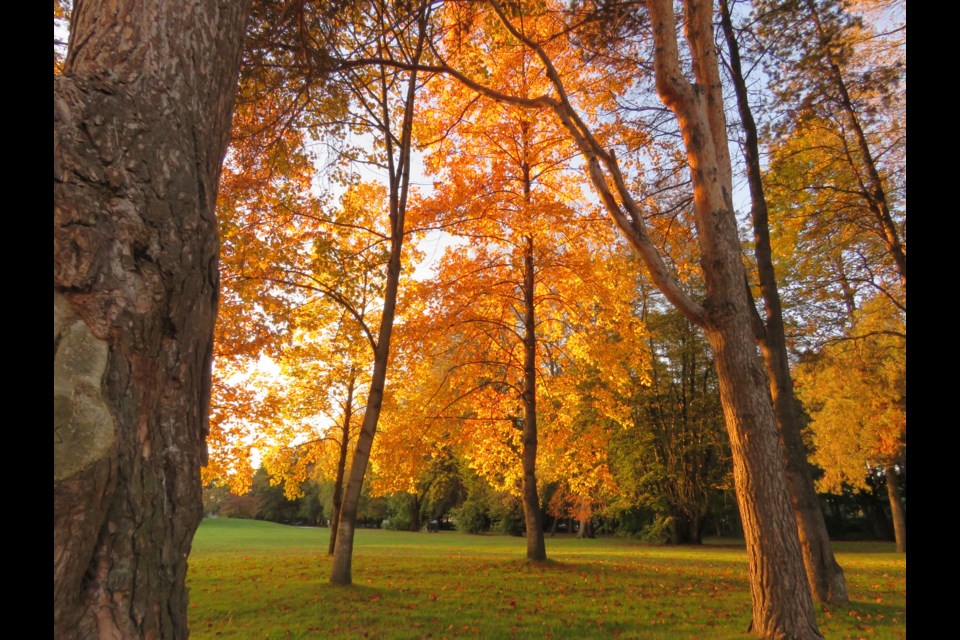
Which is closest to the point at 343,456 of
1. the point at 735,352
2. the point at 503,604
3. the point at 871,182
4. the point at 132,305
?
the point at 503,604

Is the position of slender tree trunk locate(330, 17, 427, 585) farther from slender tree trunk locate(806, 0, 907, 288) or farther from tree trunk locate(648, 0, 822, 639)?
slender tree trunk locate(806, 0, 907, 288)

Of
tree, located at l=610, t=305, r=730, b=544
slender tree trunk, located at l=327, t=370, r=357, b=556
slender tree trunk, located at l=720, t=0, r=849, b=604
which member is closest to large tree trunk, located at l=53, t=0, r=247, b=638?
slender tree trunk, located at l=720, t=0, r=849, b=604

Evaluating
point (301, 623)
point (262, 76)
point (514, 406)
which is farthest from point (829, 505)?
point (262, 76)

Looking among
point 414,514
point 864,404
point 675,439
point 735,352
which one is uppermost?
point 864,404

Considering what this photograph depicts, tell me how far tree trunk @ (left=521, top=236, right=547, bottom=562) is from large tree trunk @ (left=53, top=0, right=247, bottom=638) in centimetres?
1113

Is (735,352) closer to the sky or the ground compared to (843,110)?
closer to the ground

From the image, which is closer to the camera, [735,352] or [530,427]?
[735,352]

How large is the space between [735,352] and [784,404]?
3964 millimetres

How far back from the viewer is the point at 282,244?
10.8 metres

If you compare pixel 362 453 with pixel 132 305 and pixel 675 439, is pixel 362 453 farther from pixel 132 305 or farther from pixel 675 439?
pixel 675 439

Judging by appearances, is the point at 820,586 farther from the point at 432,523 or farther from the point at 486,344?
the point at 432,523

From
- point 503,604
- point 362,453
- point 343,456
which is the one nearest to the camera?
point 503,604

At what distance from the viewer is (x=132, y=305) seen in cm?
174

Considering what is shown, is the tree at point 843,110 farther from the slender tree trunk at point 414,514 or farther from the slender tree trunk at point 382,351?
the slender tree trunk at point 414,514
